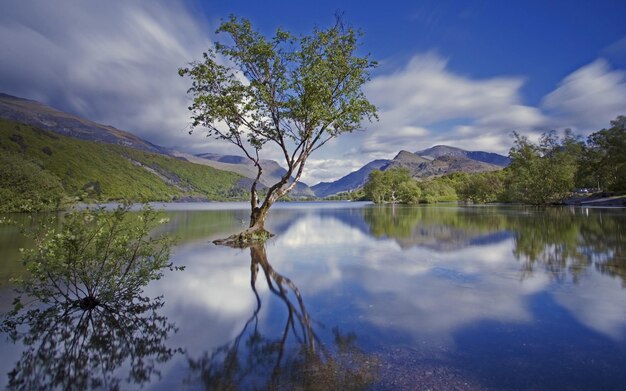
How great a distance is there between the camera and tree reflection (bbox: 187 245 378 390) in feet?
18.6

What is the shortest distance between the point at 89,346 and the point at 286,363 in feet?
13.9

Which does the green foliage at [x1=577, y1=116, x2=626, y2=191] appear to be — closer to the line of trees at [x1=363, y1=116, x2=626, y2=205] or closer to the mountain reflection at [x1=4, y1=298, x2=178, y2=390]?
the line of trees at [x1=363, y1=116, x2=626, y2=205]

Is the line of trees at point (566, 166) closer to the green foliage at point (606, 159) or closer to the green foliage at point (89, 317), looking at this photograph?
the green foliage at point (606, 159)

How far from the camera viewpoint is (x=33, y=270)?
8992 mm

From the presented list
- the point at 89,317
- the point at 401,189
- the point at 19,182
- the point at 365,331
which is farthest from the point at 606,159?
the point at 19,182

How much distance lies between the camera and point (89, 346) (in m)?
7.33

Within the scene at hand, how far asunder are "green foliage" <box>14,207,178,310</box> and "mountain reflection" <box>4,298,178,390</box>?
459 millimetres

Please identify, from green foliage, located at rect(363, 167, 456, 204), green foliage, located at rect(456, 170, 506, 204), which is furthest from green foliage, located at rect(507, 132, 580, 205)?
green foliage, located at rect(363, 167, 456, 204)

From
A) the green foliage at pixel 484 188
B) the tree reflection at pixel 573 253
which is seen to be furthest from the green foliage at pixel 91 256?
the green foliage at pixel 484 188

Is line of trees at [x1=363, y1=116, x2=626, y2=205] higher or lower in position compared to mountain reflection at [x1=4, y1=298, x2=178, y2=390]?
higher

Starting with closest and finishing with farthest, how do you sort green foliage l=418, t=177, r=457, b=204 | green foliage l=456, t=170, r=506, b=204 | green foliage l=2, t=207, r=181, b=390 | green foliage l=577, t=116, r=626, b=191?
green foliage l=2, t=207, r=181, b=390, green foliage l=577, t=116, r=626, b=191, green foliage l=456, t=170, r=506, b=204, green foliage l=418, t=177, r=457, b=204

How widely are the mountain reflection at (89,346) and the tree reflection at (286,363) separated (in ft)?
3.42

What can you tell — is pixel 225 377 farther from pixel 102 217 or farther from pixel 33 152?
pixel 33 152

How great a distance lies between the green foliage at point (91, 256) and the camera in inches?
360
